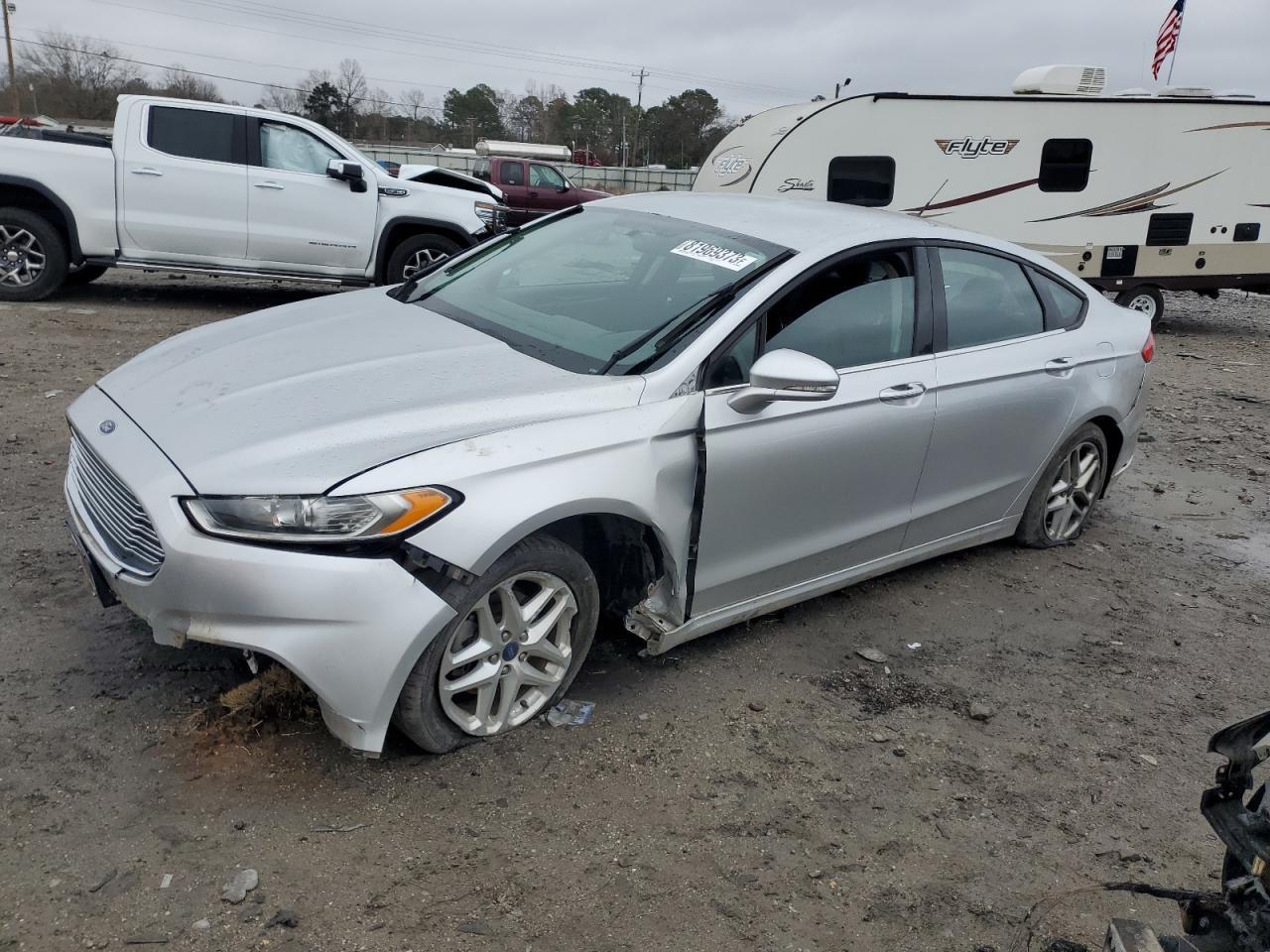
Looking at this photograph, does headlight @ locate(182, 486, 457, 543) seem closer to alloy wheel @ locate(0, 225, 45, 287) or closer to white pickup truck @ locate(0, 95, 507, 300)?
white pickup truck @ locate(0, 95, 507, 300)

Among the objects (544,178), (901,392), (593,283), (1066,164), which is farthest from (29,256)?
(544,178)

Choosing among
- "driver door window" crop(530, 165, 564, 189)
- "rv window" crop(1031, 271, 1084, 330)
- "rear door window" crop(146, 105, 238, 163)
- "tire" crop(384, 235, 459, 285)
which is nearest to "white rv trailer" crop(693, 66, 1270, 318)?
"tire" crop(384, 235, 459, 285)

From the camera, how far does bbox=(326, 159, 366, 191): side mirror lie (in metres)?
9.54

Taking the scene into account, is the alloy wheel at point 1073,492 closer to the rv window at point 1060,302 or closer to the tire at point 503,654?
the rv window at point 1060,302

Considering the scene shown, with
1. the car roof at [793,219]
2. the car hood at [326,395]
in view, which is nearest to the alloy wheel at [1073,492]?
the car roof at [793,219]

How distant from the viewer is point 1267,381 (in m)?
10.2

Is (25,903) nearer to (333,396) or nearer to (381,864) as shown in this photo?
(381,864)

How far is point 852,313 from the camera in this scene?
393cm

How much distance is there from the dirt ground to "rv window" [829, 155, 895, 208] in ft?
27.8

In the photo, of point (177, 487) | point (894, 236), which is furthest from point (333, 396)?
point (894, 236)

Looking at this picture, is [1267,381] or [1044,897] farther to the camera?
[1267,381]

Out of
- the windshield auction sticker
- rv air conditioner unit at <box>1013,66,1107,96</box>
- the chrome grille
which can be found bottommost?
the chrome grille

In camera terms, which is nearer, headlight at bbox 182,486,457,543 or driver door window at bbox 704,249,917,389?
headlight at bbox 182,486,457,543

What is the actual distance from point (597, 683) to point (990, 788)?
1343 mm
